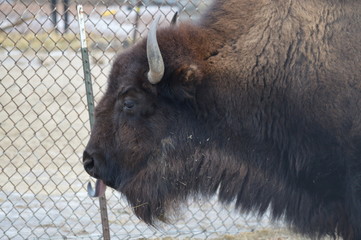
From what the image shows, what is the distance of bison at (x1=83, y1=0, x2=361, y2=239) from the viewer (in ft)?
12.4

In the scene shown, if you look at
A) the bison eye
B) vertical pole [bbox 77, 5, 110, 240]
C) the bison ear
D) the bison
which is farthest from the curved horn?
vertical pole [bbox 77, 5, 110, 240]

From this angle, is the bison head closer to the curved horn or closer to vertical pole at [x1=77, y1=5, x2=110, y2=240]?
the curved horn

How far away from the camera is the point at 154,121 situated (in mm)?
3928

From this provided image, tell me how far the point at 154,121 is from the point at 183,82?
1.04ft

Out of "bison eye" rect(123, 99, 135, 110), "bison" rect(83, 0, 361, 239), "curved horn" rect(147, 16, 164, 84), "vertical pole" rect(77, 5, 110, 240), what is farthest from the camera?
"vertical pole" rect(77, 5, 110, 240)

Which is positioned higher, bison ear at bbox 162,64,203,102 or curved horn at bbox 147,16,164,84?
curved horn at bbox 147,16,164,84

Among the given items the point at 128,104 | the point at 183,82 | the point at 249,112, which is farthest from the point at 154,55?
the point at 249,112

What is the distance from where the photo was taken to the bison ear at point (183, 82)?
3.80 m

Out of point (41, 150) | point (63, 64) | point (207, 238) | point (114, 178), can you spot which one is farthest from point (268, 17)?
point (63, 64)

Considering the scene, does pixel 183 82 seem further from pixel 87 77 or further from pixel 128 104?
pixel 87 77

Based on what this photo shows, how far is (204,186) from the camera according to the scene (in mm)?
4129

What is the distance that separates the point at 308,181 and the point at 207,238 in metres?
2.22

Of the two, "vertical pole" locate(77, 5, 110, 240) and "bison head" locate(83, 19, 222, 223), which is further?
"vertical pole" locate(77, 5, 110, 240)

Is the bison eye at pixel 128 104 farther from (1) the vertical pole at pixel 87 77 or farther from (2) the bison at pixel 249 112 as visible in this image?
(1) the vertical pole at pixel 87 77
